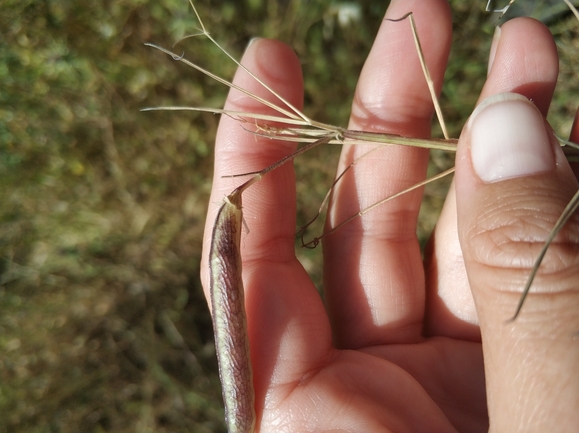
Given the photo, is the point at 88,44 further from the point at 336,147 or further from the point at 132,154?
the point at 336,147

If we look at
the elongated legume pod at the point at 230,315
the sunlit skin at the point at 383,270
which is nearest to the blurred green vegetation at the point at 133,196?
the sunlit skin at the point at 383,270

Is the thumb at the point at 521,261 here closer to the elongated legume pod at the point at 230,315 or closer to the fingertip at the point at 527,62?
the fingertip at the point at 527,62

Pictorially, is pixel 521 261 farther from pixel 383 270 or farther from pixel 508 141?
pixel 383 270

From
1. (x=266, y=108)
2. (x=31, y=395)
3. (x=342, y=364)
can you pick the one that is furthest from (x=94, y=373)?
(x=266, y=108)

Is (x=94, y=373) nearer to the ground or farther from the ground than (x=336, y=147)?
nearer to the ground

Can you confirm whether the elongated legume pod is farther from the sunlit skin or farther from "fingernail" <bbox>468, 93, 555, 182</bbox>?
"fingernail" <bbox>468, 93, 555, 182</bbox>
